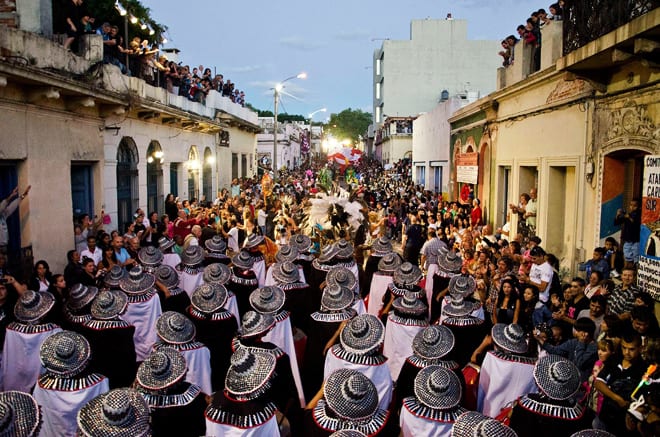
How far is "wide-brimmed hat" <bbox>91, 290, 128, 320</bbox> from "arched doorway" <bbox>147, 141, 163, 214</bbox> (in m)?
11.8

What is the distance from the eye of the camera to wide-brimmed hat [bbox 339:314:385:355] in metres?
5.03

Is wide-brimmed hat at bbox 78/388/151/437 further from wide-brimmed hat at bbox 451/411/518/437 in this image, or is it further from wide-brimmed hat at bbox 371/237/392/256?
wide-brimmed hat at bbox 371/237/392/256

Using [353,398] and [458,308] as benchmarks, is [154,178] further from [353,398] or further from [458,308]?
[353,398]

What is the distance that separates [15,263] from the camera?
33.9 feet

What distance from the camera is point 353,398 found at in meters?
3.93

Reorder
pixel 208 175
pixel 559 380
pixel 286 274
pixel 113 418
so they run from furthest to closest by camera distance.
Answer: pixel 208 175
pixel 286 274
pixel 559 380
pixel 113 418

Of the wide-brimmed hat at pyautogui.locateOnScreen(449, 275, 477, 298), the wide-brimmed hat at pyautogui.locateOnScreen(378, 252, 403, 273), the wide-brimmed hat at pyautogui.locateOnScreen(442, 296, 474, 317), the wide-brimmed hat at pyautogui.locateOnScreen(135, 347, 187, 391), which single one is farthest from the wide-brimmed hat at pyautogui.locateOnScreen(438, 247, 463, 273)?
the wide-brimmed hat at pyautogui.locateOnScreen(135, 347, 187, 391)

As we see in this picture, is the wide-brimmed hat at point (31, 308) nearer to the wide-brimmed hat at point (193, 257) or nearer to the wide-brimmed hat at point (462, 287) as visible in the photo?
the wide-brimmed hat at point (193, 257)

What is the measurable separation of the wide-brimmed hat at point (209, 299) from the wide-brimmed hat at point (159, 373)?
71.6 inches

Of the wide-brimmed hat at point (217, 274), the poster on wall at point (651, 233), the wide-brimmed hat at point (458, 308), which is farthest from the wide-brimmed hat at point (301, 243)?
the poster on wall at point (651, 233)

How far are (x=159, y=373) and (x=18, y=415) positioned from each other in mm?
1053

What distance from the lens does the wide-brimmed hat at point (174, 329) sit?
5434 millimetres

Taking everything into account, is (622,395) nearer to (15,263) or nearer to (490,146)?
(15,263)

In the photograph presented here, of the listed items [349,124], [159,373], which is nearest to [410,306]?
[159,373]
